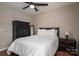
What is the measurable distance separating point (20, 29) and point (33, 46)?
0.36 metres

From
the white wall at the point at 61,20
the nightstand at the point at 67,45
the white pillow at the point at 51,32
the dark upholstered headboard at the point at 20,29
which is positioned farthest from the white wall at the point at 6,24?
the nightstand at the point at 67,45

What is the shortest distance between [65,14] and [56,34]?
0.38 m

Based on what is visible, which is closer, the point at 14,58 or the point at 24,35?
the point at 14,58

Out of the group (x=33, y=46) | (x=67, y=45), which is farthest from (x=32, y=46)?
(x=67, y=45)

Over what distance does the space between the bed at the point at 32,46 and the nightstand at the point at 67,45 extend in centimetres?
17

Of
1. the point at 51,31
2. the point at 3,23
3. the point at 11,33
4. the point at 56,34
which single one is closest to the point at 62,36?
the point at 56,34

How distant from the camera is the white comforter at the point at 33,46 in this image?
125cm

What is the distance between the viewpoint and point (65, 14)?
4.53 feet

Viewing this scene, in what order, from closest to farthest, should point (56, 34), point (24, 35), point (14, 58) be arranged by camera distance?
1. point (14, 58)
2. point (24, 35)
3. point (56, 34)

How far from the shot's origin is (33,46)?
125 centimetres

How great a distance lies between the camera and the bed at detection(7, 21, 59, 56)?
125cm

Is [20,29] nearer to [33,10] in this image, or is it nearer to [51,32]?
[33,10]

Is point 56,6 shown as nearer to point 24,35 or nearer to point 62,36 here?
point 62,36

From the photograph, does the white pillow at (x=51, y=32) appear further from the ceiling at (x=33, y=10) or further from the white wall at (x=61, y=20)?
the ceiling at (x=33, y=10)
